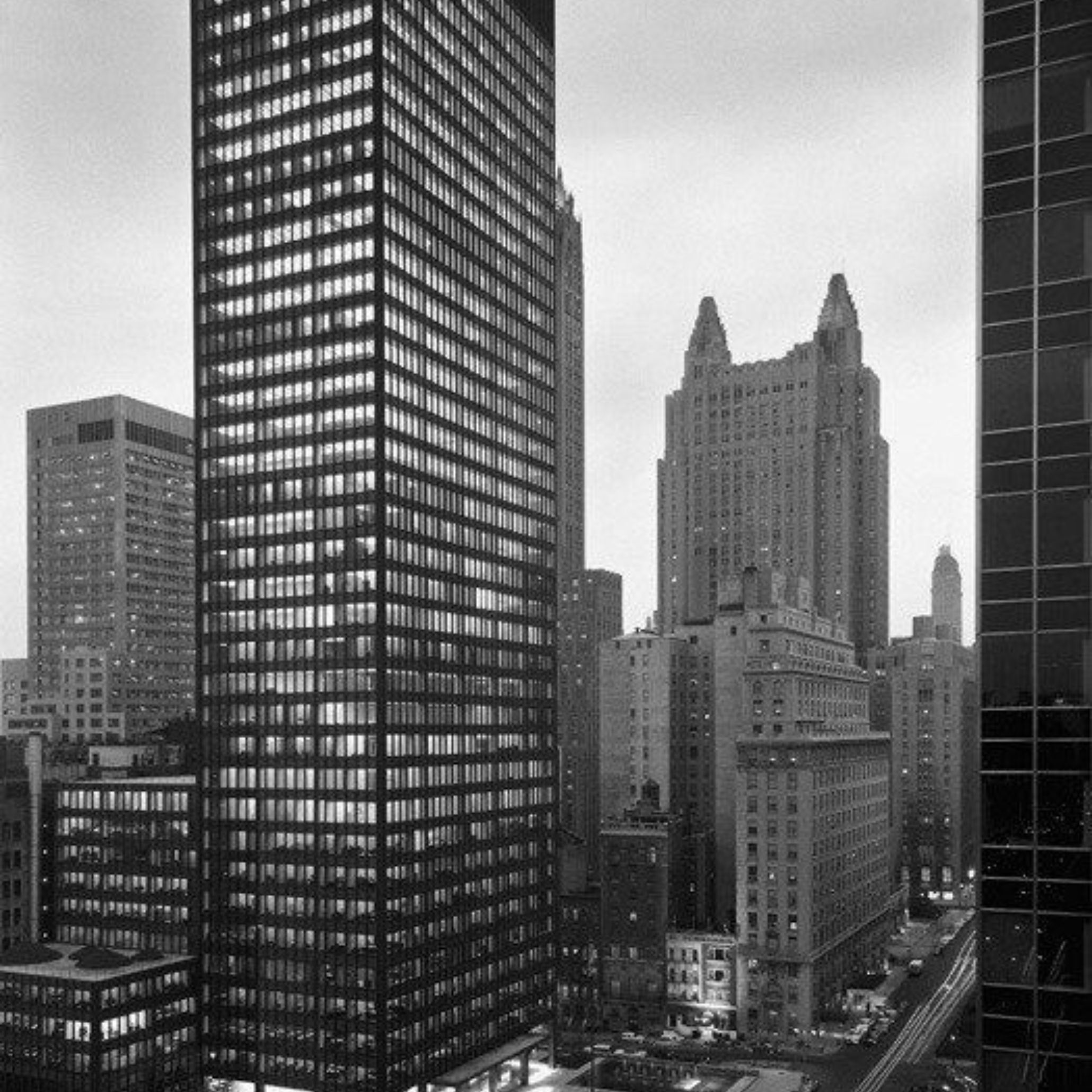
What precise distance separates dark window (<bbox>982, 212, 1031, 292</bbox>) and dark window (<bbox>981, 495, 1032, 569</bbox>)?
18.7 feet

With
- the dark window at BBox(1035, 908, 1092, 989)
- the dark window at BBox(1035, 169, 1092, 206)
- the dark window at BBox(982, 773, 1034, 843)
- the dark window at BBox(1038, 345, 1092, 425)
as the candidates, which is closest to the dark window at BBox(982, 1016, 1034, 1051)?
the dark window at BBox(1035, 908, 1092, 989)

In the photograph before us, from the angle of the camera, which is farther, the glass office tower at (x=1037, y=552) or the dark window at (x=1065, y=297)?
the dark window at (x=1065, y=297)

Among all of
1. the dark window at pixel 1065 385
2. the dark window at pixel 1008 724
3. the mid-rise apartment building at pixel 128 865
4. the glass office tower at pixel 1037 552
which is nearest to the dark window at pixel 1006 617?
the glass office tower at pixel 1037 552

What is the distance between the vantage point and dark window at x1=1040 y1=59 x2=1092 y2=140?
116 feet

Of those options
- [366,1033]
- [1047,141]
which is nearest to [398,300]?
[366,1033]

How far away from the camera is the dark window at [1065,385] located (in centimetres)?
3488

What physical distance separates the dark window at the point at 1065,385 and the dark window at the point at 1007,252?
7.25 feet

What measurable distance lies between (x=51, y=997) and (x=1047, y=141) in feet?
410

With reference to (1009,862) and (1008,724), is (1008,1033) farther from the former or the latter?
(1008,724)

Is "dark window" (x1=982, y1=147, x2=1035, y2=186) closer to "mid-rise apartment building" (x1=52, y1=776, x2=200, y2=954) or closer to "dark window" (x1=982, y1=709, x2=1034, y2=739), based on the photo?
"dark window" (x1=982, y1=709, x2=1034, y2=739)

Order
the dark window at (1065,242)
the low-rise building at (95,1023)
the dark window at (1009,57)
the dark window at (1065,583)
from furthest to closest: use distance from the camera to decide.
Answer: the low-rise building at (95,1023) → the dark window at (1009,57) → the dark window at (1065,242) → the dark window at (1065,583)

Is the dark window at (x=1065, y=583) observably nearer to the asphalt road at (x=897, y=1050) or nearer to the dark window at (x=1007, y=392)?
the dark window at (x=1007, y=392)

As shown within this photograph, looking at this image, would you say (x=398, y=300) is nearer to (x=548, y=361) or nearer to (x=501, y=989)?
(x=548, y=361)

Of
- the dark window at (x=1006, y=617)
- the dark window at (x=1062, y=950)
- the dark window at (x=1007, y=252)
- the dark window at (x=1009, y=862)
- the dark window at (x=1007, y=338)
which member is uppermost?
the dark window at (x=1007, y=252)
